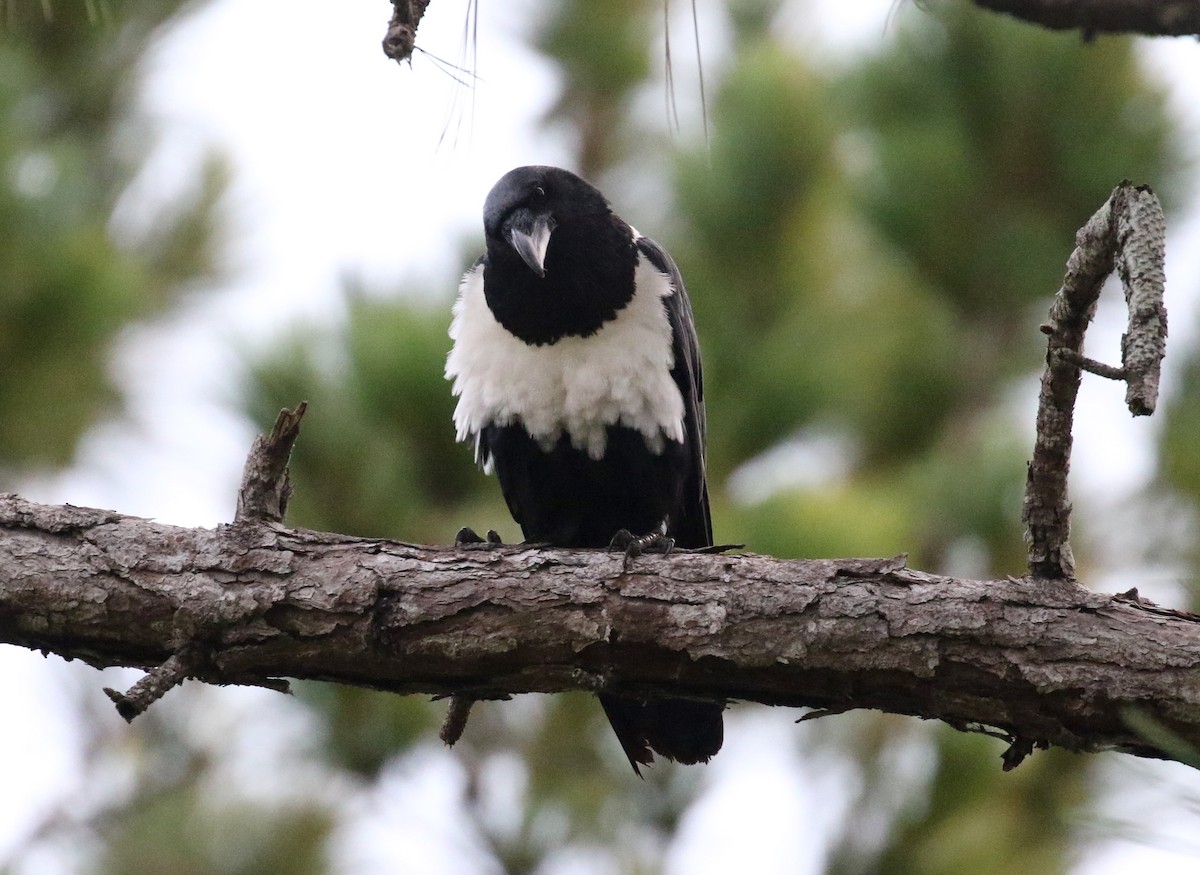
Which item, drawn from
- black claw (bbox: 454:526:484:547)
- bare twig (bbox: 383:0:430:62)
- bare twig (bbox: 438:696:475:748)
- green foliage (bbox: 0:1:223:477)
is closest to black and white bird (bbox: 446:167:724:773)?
black claw (bbox: 454:526:484:547)

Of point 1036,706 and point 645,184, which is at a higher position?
point 645,184

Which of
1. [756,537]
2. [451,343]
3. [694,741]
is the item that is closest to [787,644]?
[694,741]

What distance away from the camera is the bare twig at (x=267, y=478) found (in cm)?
276

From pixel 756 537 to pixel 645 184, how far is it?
2415mm

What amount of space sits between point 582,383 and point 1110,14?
83.8 inches

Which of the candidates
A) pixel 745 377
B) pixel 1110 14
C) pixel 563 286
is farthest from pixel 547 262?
pixel 1110 14

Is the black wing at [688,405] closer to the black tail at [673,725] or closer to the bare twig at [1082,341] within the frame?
the black tail at [673,725]

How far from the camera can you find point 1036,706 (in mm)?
2535

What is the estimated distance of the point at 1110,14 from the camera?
1.75 metres

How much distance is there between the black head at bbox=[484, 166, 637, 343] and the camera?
3791 millimetres

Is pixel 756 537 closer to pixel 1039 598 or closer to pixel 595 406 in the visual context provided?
pixel 595 406

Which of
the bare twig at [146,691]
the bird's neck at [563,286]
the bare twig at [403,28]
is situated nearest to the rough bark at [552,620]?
the bare twig at [146,691]

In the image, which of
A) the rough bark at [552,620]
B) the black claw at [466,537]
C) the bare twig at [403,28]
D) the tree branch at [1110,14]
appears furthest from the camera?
the black claw at [466,537]

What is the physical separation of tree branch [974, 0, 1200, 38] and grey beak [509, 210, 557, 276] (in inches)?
78.2
